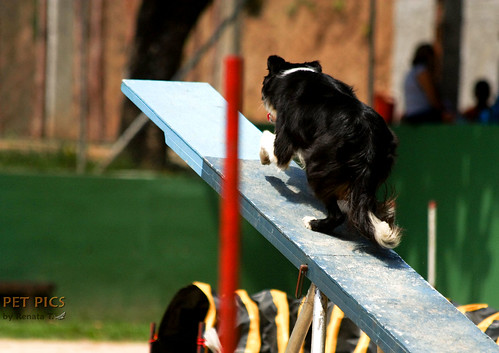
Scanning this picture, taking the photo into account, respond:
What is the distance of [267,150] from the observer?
4.26 meters

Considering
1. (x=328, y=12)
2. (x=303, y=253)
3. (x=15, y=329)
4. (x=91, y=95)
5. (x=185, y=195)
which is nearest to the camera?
(x=303, y=253)

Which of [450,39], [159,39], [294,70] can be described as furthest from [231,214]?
[450,39]

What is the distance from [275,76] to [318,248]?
3.69ft

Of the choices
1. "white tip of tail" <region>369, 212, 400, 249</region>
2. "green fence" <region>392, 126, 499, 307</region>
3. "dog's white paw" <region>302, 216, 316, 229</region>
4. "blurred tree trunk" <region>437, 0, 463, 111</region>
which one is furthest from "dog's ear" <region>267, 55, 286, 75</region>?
"blurred tree trunk" <region>437, 0, 463, 111</region>

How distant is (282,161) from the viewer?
4.12m

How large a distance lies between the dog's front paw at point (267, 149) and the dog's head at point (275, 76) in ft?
0.37

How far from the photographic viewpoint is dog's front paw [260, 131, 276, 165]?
4.21 m

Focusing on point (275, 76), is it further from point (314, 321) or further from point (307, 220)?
point (314, 321)

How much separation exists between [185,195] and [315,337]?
3603 millimetres

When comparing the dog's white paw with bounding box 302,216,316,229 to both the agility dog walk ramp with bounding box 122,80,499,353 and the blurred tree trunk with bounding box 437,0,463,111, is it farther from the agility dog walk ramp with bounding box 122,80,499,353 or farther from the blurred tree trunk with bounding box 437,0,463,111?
the blurred tree trunk with bounding box 437,0,463,111

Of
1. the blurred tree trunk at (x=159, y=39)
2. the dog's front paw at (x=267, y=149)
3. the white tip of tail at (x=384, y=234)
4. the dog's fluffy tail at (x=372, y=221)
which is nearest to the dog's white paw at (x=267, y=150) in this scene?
the dog's front paw at (x=267, y=149)

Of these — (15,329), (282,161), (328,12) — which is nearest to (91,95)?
(15,329)

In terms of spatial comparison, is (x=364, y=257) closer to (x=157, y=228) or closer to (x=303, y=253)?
(x=303, y=253)

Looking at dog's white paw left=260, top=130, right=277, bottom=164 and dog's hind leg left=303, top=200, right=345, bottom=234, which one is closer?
dog's hind leg left=303, top=200, right=345, bottom=234
